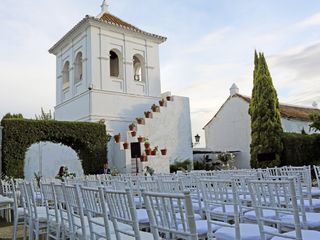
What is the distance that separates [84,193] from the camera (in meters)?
2.99

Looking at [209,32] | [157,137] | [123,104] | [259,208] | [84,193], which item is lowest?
[259,208]

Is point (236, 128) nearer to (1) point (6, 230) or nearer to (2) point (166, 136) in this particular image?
(2) point (166, 136)

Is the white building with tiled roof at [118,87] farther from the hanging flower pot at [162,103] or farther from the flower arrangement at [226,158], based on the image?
the flower arrangement at [226,158]

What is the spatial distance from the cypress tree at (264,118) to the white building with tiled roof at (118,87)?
10.3ft

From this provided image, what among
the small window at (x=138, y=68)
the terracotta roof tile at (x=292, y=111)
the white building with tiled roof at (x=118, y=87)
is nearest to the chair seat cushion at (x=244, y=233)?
the white building with tiled roof at (x=118, y=87)

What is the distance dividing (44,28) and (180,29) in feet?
15.2

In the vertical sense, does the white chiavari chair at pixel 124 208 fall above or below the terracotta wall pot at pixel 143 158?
below

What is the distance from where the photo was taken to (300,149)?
16.1m

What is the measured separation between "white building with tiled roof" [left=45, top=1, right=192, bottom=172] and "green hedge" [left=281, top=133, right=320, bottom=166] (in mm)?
4405

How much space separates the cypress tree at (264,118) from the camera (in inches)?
604

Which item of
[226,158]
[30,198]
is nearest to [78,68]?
[226,158]

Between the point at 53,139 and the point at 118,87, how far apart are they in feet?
14.5

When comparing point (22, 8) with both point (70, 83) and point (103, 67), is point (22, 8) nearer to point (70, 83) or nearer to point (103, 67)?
point (103, 67)

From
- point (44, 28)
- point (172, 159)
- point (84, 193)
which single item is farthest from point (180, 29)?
point (84, 193)
